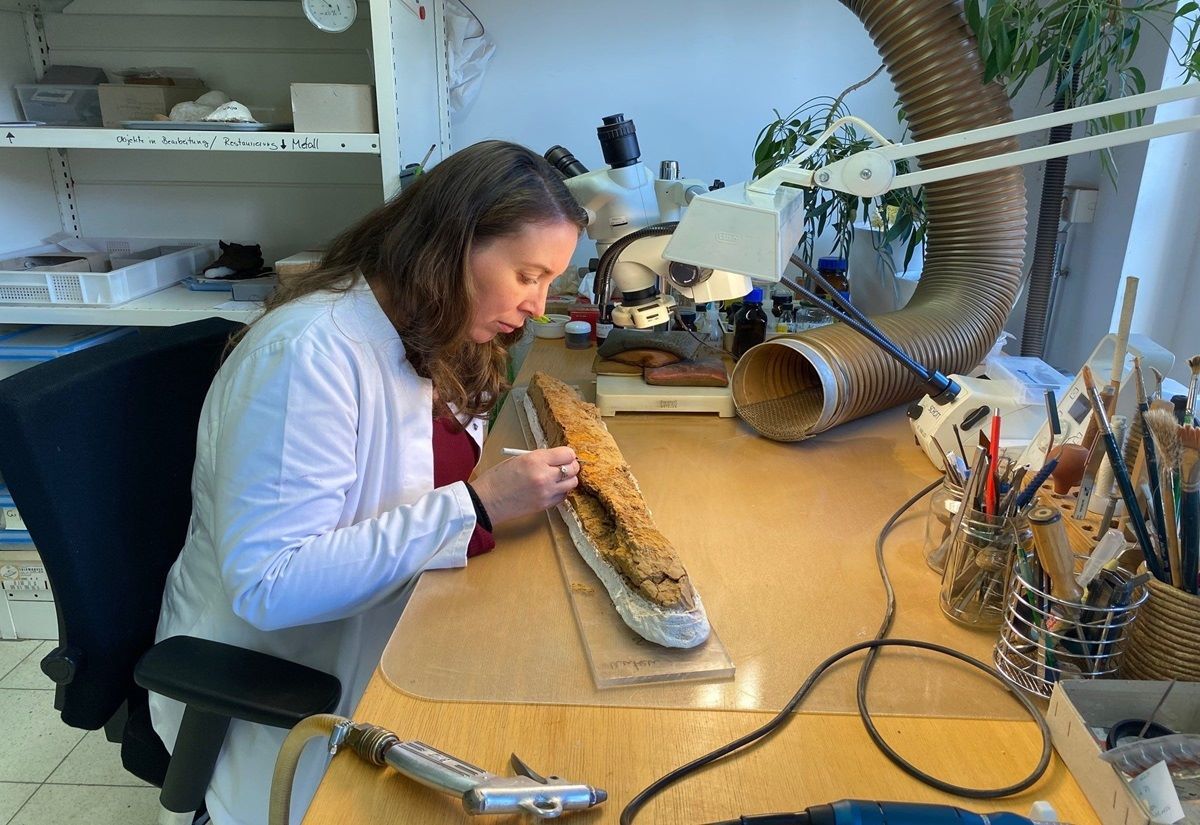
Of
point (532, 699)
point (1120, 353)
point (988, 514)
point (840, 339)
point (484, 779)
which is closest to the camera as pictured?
point (484, 779)

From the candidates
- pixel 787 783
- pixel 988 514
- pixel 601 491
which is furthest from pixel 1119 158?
pixel 787 783

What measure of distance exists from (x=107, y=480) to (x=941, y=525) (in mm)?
1053

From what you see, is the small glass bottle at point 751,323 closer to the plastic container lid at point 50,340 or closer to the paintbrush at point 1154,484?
the paintbrush at point 1154,484

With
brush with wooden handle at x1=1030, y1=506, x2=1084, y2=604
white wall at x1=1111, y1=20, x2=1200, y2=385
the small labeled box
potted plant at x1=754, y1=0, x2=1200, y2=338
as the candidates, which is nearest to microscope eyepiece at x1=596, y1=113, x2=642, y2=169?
potted plant at x1=754, y1=0, x2=1200, y2=338

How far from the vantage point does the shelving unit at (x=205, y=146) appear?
1.75 metres

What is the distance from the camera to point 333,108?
67.1 inches

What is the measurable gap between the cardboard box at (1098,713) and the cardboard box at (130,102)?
208cm

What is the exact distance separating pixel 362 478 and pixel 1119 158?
1733mm

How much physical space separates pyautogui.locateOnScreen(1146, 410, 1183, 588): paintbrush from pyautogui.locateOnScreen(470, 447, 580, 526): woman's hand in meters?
0.64

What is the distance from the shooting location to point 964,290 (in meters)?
1.46

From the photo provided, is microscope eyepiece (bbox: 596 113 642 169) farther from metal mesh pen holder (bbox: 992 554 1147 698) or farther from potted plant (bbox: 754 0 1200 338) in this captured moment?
metal mesh pen holder (bbox: 992 554 1147 698)

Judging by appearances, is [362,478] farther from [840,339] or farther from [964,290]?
[964,290]

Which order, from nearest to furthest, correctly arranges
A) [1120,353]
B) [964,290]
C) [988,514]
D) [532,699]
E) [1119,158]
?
1. [532,699]
2. [988,514]
3. [1120,353]
4. [964,290]
5. [1119,158]

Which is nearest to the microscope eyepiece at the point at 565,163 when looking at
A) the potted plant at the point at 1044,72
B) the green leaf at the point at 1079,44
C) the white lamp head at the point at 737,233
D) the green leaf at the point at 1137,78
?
the potted plant at the point at 1044,72
